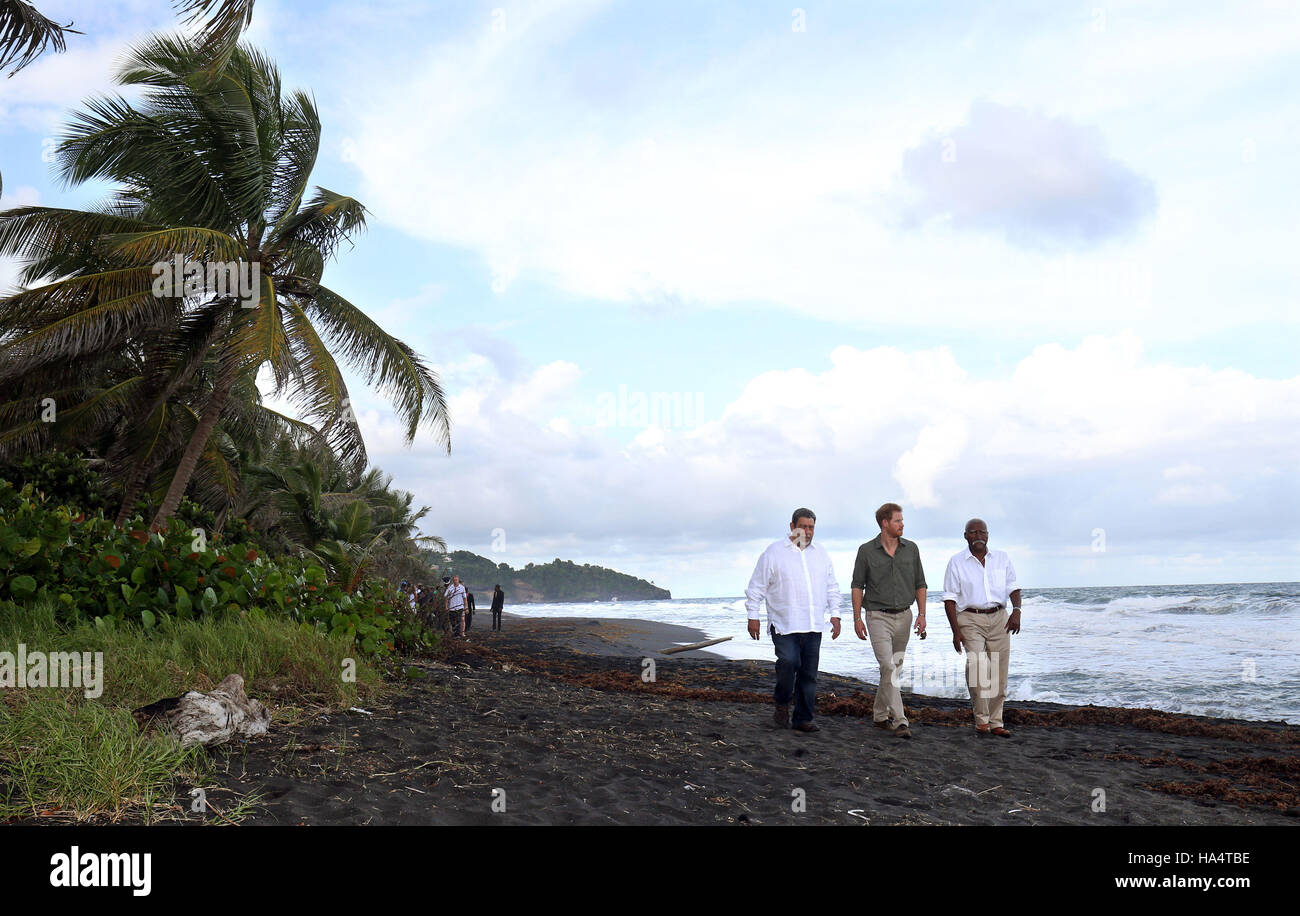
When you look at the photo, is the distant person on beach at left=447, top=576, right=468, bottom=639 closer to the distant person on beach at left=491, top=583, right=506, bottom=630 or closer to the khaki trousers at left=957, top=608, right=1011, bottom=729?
the distant person on beach at left=491, top=583, right=506, bottom=630

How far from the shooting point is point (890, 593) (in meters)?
7.73

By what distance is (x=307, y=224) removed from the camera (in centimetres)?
1440

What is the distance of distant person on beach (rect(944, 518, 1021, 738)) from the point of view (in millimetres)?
7832

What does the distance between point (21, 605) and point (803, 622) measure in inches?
265

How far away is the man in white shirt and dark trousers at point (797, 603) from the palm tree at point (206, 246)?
24.7ft

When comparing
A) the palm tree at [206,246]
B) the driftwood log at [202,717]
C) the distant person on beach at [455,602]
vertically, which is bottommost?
the distant person on beach at [455,602]

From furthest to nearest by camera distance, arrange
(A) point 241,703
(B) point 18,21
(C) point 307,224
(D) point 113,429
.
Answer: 1. (D) point 113,429
2. (C) point 307,224
3. (B) point 18,21
4. (A) point 241,703

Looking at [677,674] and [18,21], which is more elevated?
[18,21]

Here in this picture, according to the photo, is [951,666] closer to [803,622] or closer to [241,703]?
[803,622]

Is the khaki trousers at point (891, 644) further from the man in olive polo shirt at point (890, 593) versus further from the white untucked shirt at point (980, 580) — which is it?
the white untucked shirt at point (980, 580)

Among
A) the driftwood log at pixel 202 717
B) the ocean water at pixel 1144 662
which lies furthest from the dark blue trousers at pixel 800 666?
the driftwood log at pixel 202 717

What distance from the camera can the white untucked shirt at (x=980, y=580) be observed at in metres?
7.82

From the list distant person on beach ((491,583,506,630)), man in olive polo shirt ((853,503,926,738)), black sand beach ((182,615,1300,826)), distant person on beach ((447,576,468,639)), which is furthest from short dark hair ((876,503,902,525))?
distant person on beach ((491,583,506,630))
